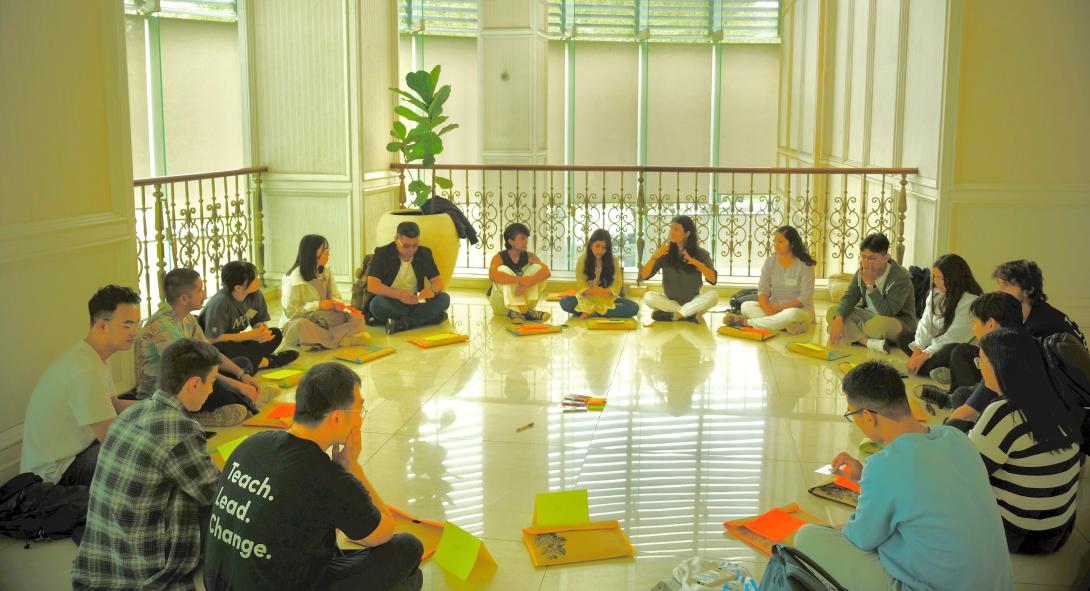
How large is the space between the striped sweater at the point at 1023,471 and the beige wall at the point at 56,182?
12.9ft

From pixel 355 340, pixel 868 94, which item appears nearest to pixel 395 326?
pixel 355 340

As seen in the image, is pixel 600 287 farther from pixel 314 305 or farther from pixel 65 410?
pixel 65 410

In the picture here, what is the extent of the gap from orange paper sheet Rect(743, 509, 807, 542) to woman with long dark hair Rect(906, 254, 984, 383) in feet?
6.87

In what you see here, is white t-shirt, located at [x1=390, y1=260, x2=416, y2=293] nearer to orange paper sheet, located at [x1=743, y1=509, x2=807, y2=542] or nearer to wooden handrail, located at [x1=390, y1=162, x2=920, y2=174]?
wooden handrail, located at [x1=390, y1=162, x2=920, y2=174]

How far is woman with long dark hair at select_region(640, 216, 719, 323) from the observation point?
748cm

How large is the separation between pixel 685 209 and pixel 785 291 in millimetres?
5289

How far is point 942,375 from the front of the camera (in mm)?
5543

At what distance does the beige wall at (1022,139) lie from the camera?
6938 millimetres

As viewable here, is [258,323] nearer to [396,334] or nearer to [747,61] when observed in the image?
[396,334]

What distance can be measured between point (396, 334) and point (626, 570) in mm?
4055

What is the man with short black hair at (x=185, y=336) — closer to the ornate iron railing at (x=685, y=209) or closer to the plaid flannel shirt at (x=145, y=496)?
the plaid flannel shirt at (x=145, y=496)

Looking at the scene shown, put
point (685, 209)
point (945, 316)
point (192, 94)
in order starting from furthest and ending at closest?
1. point (685, 209)
2. point (192, 94)
3. point (945, 316)

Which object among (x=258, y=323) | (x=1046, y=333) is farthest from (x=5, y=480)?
(x=1046, y=333)

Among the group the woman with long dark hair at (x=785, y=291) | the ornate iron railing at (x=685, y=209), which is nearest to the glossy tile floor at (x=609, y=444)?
the woman with long dark hair at (x=785, y=291)
